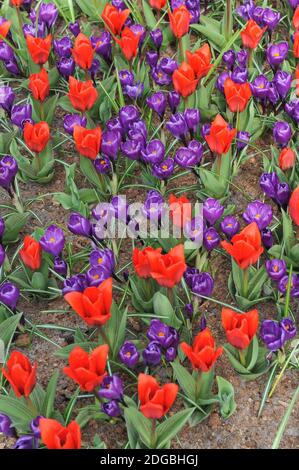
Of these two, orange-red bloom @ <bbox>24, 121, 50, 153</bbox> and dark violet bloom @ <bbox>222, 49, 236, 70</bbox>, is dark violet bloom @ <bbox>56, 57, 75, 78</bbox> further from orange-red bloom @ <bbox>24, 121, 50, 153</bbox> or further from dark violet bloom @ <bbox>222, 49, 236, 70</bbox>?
dark violet bloom @ <bbox>222, 49, 236, 70</bbox>

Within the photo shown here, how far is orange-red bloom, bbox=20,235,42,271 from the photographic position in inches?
102

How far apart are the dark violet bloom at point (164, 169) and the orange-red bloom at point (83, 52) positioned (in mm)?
Result: 693

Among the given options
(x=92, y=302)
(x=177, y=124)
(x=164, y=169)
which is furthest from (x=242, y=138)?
(x=92, y=302)

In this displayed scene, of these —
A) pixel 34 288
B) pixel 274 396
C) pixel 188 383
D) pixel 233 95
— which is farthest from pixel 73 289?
pixel 233 95

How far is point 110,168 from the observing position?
9.86 feet

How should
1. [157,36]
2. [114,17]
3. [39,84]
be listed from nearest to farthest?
[39,84], [114,17], [157,36]

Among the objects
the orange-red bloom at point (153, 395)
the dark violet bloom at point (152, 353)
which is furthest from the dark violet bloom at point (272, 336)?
the orange-red bloom at point (153, 395)

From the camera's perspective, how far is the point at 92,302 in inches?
84.6

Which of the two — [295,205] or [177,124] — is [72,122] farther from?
[295,205]

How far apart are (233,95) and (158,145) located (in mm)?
415

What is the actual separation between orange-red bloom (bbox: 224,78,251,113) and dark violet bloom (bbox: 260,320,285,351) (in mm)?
1124

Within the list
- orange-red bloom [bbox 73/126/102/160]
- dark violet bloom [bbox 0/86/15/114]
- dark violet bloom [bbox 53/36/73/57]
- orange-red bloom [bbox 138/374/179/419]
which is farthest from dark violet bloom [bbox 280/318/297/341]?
dark violet bloom [bbox 53/36/73/57]

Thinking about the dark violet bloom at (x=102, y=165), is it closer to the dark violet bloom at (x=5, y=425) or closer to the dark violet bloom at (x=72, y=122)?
the dark violet bloom at (x=72, y=122)

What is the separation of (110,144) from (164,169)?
10.6 inches
